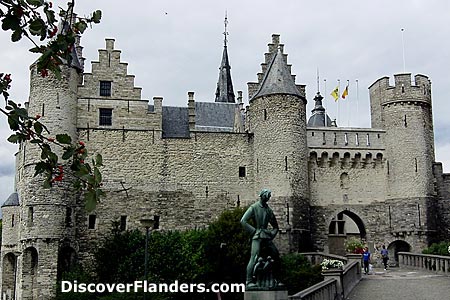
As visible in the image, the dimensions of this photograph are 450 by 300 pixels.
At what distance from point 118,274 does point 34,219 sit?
18.6 ft

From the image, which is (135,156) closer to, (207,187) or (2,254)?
(207,187)

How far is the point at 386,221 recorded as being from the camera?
3819cm

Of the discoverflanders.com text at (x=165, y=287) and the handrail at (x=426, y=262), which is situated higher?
the handrail at (x=426, y=262)

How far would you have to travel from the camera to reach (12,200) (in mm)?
37875

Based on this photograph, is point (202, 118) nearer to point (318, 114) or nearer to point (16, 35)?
point (318, 114)

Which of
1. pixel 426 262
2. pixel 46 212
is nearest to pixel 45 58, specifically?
pixel 426 262

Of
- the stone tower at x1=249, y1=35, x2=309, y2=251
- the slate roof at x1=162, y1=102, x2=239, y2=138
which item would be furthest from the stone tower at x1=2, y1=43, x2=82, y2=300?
the stone tower at x1=249, y1=35, x2=309, y2=251

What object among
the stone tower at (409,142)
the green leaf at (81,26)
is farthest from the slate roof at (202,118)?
the green leaf at (81,26)

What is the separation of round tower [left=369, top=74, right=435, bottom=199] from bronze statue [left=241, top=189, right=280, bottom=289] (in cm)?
2824

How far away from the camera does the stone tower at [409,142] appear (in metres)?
37.4

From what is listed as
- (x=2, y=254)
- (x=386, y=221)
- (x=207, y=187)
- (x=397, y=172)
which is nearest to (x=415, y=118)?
(x=397, y=172)

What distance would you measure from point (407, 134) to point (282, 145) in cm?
818

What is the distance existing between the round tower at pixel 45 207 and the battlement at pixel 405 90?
63.4 feet

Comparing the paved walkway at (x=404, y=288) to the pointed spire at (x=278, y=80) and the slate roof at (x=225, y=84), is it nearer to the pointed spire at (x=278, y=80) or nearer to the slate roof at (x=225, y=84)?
the pointed spire at (x=278, y=80)
